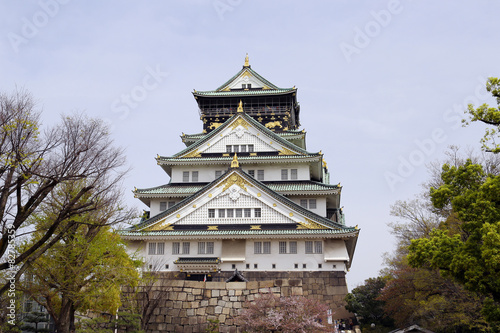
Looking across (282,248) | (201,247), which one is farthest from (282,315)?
(201,247)

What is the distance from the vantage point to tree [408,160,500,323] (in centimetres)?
1690

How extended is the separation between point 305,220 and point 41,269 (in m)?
19.1

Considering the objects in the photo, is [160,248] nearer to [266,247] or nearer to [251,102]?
[266,247]

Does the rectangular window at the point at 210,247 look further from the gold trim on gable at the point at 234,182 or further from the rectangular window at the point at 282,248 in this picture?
the rectangular window at the point at 282,248

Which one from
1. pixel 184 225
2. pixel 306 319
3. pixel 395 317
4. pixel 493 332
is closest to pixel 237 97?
pixel 184 225

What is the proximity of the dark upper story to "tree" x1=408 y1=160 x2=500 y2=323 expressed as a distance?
28.7 meters

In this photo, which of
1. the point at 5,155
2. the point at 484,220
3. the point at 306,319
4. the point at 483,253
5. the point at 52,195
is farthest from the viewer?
the point at 306,319

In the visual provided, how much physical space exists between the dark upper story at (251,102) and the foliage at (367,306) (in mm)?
20034

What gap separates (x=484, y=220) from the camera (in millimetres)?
18078

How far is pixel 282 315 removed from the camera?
2155cm

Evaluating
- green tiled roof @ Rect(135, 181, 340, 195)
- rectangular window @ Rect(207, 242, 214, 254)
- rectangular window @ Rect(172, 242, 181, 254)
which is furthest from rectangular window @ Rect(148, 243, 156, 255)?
green tiled roof @ Rect(135, 181, 340, 195)

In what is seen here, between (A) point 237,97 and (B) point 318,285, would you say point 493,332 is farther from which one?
(A) point 237,97

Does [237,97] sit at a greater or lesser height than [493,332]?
greater

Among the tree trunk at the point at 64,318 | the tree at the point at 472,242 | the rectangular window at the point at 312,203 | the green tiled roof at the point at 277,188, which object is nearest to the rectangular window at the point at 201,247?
the green tiled roof at the point at 277,188
